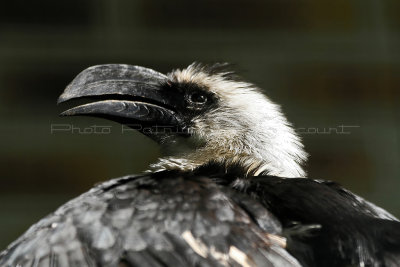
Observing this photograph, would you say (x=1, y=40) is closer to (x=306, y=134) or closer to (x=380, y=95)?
(x=306, y=134)

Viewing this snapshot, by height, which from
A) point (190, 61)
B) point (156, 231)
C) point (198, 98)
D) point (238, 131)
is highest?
point (190, 61)

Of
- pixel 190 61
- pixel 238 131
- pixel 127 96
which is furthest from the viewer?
pixel 190 61

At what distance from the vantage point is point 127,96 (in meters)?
2.67

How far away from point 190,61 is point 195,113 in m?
0.76

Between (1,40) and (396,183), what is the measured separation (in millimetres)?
1721

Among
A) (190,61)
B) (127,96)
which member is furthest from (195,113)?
(190,61)

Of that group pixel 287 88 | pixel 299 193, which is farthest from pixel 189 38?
pixel 299 193

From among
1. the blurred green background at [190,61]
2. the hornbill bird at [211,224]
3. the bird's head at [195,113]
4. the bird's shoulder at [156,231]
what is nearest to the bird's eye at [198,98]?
the bird's head at [195,113]

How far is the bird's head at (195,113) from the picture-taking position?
8.54 ft

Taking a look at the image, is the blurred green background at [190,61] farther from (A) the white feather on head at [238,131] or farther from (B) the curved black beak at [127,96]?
(B) the curved black beak at [127,96]

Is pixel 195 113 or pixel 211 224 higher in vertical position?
pixel 195 113

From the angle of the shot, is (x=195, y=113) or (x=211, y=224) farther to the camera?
(x=195, y=113)

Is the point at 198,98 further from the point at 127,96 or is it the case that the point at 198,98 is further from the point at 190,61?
the point at 190,61

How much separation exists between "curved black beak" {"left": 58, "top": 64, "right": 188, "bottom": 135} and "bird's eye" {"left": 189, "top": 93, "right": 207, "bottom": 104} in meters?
0.08
